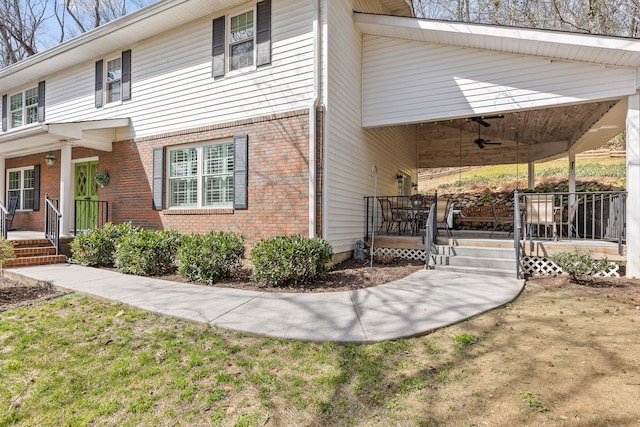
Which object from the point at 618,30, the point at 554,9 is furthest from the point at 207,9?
the point at 618,30

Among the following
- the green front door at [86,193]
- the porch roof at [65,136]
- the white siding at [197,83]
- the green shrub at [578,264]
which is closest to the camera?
the green shrub at [578,264]

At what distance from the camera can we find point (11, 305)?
4.96m

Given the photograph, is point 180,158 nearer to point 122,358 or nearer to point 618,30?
point 122,358

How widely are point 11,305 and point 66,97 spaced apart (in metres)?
8.55

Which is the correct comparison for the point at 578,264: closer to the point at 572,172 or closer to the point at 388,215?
the point at 388,215

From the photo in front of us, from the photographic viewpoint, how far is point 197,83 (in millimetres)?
8461

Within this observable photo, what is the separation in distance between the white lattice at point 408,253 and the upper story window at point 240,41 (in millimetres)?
5219

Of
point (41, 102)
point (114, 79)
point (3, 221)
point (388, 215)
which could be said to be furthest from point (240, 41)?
point (41, 102)

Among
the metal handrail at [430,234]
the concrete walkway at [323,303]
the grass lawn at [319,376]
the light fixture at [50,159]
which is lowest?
the grass lawn at [319,376]

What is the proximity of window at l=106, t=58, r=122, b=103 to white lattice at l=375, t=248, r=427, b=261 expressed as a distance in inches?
343

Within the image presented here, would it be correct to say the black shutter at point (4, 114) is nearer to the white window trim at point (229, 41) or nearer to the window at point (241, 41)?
the white window trim at point (229, 41)

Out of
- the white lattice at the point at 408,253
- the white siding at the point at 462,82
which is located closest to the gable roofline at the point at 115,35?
the white siding at the point at 462,82

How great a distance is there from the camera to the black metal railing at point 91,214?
9.84 metres

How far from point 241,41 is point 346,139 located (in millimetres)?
3382
